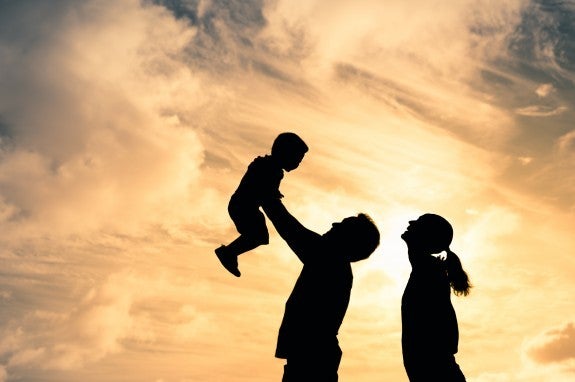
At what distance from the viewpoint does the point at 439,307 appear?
656 centimetres

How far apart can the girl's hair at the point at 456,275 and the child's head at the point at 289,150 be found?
2133 mm

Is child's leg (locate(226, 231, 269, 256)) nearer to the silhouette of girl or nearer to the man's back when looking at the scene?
the man's back

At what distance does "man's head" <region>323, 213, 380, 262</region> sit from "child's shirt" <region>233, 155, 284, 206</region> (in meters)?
0.64

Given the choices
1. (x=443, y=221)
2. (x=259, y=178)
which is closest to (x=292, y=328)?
(x=259, y=178)

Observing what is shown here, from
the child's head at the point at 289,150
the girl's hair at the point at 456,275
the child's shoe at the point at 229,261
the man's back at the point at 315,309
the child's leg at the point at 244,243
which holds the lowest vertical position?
the man's back at the point at 315,309

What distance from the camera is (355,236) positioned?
5.82m

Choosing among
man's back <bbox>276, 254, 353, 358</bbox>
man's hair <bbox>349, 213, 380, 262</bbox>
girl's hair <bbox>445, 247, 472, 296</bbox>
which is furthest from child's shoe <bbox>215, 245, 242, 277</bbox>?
girl's hair <bbox>445, 247, 472, 296</bbox>

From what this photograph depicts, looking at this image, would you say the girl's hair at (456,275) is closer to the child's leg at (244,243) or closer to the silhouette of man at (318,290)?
the silhouette of man at (318,290)

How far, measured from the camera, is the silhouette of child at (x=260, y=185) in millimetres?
5910

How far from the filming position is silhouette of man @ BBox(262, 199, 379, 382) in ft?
17.7

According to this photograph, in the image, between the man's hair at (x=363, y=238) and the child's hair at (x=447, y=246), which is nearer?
the man's hair at (x=363, y=238)

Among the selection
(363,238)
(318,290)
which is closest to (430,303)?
(363,238)

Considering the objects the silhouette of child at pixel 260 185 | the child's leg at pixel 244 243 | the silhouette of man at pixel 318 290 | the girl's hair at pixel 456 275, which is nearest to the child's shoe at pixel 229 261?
the child's leg at pixel 244 243

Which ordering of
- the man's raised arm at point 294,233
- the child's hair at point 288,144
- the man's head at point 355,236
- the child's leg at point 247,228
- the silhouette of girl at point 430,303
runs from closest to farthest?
the man's raised arm at point 294,233 < the man's head at point 355,236 < the child's hair at point 288,144 < the child's leg at point 247,228 < the silhouette of girl at point 430,303
